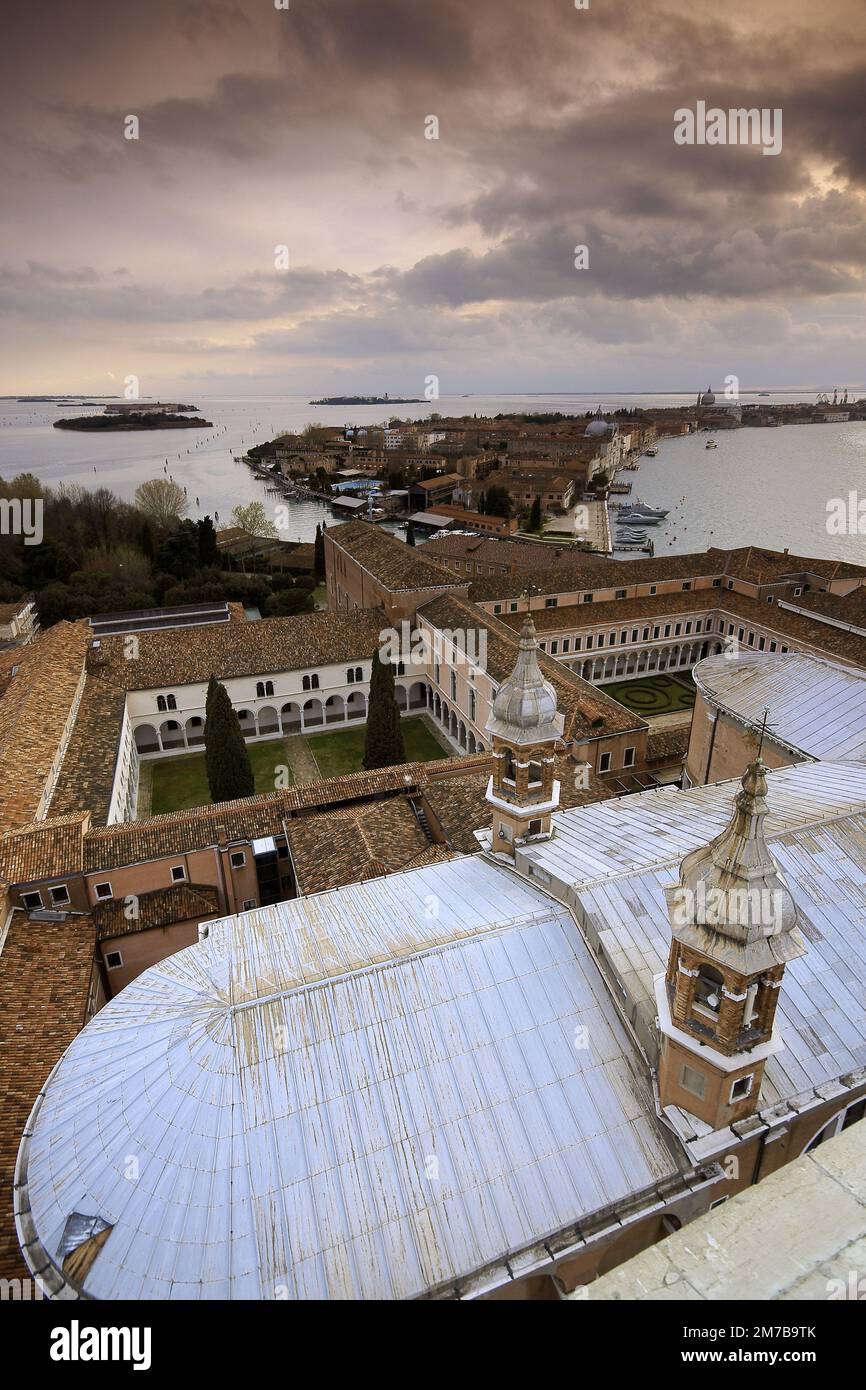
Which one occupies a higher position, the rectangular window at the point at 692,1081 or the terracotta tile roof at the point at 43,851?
the rectangular window at the point at 692,1081

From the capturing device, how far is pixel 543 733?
17031 mm

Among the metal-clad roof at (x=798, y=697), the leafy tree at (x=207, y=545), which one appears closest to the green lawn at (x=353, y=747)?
the metal-clad roof at (x=798, y=697)

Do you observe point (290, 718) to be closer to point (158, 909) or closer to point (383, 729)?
point (383, 729)

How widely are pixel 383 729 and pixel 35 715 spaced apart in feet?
55.9

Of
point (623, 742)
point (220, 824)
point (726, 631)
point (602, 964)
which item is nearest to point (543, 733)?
point (602, 964)

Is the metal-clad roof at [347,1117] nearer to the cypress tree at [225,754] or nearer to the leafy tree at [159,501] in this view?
the cypress tree at [225,754]

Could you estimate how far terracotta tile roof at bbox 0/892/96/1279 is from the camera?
15.0 m

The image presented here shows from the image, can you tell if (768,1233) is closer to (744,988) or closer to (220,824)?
(744,988)

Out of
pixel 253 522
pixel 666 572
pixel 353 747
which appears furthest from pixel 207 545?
pixel 666 572

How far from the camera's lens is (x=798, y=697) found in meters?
26.7

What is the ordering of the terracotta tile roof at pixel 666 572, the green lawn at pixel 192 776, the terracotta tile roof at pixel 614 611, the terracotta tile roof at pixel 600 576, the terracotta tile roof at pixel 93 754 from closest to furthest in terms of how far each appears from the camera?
the terracotta tile roof at pixel 93 754
the green lawn at pixel 192 776
the terracotta tile roof at pixel 614 611
the terracotta tile roof at pixel 600 576
the terracotta tile roof at pixel 666 572

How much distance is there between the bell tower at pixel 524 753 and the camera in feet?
55.6

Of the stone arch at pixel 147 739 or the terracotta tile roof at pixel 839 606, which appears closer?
the stone arch at pixel 147 739

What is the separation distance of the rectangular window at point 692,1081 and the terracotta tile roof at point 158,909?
60.9 feet
